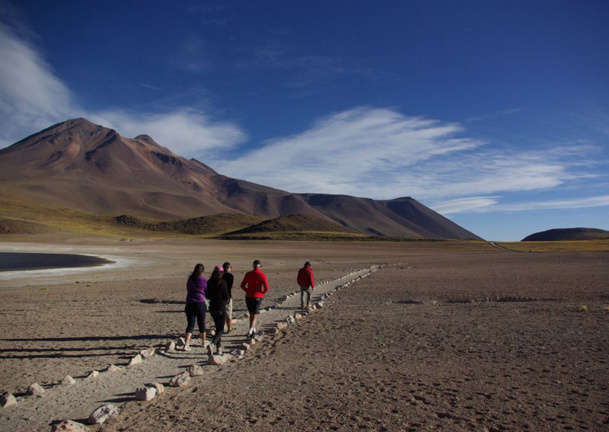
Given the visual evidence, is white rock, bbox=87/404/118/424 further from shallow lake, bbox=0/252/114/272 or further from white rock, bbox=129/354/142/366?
shallow lake, bbox=0/252/114/272

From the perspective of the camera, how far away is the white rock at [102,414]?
5219 mm

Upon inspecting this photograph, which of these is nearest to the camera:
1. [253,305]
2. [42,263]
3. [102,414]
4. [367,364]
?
[102,414]

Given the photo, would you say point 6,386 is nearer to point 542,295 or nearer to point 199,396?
point 199,396

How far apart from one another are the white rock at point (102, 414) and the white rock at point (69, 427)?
6.3 inches

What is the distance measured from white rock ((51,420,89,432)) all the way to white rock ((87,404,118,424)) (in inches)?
6.3

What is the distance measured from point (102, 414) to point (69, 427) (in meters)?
0.43

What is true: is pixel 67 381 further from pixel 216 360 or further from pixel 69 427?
pixel 216 360

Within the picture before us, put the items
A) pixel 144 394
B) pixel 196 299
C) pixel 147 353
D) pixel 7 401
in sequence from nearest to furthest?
pixel 7 401, pixel 144 394, pixel 147 353, pixel 196 299

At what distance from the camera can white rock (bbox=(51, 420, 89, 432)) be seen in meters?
4.87

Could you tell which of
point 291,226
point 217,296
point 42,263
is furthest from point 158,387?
point 291,226

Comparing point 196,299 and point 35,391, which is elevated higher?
point 196,299

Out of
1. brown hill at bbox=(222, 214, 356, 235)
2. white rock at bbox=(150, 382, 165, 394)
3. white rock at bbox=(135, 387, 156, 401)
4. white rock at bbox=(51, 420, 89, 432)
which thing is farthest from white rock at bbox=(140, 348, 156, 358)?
brown hill at bbox=(222, 214, 356, 235)

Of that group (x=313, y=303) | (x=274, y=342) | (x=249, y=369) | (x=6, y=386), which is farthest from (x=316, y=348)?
(x=313, y=303)

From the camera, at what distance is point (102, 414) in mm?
5293
